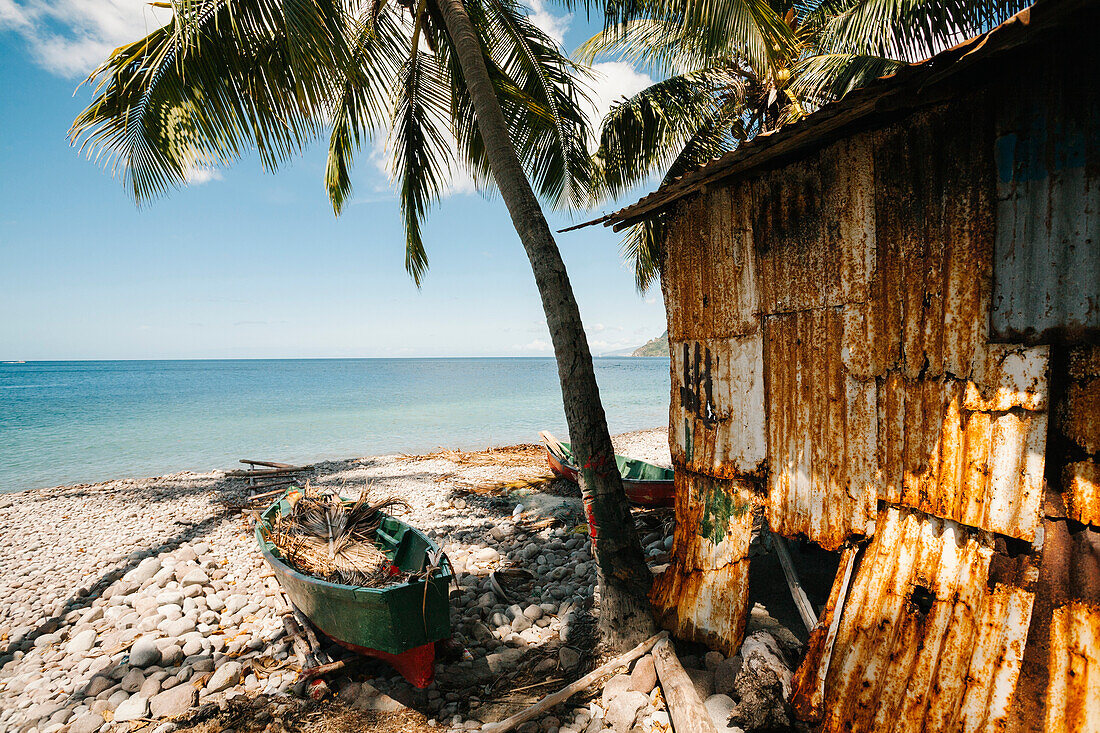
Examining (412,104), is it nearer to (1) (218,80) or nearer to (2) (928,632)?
(1) (218,80)

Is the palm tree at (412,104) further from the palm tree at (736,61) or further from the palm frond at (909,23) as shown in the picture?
the palm frond at (909,23)

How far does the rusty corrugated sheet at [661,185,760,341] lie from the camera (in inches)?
138

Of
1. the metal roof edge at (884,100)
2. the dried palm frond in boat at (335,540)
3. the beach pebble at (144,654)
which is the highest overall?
the metal roof edge at (884,100)

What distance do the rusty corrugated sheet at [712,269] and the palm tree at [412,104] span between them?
0.89 m

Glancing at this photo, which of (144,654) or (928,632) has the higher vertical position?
(928,632)

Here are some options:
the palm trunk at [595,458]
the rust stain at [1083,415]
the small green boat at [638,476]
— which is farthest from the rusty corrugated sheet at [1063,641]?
the small green boat at [638,476]

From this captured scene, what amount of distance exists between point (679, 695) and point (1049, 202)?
11.4 feet

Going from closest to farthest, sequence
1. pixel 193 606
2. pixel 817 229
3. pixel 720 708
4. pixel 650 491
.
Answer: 1. pixel 817 229
2. pixel 720 708
3. pixel 193 606
4. pixel 650 491

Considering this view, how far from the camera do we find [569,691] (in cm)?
357

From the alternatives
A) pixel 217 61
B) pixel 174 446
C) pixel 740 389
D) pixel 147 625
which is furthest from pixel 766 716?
pixel 174 446

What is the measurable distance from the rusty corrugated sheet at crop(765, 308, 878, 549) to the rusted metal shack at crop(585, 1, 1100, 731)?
13 mm

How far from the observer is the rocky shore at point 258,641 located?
12.4ft

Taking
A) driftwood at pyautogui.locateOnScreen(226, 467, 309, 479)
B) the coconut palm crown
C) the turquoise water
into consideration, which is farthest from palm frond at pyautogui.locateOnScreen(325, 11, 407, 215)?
the turquoise water

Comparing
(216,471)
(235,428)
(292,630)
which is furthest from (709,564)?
(235,428)
